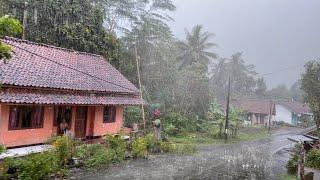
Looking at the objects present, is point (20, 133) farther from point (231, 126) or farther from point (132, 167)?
point (231, 126)

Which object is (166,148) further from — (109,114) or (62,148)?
(62,148)

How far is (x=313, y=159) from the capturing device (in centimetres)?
1969

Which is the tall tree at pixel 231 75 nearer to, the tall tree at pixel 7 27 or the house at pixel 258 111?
the house at pixel 258 111

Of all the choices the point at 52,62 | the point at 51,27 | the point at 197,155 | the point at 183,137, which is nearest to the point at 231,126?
the point at 183,137

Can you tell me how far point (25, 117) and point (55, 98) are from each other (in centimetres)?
172

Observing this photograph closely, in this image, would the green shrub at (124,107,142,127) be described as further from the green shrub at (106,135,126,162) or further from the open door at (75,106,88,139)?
the green shrub at (106,135,126,162)

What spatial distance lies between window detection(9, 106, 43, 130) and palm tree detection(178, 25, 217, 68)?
3486 centimetres

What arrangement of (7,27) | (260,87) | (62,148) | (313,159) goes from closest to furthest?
(7,27) < (62,148) < (313,159) < (260,87)

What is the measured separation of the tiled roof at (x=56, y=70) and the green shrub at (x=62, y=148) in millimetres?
3395

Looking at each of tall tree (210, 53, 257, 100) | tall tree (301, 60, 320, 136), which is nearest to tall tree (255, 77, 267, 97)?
tall tree (210, 53, 257, 100)

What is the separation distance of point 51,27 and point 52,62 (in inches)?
396

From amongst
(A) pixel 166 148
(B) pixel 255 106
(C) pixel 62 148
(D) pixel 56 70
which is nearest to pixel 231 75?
(B) pixel 255 106

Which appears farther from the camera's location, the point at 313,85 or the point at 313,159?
the point at 313,85

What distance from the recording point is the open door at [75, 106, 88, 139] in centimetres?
2273
